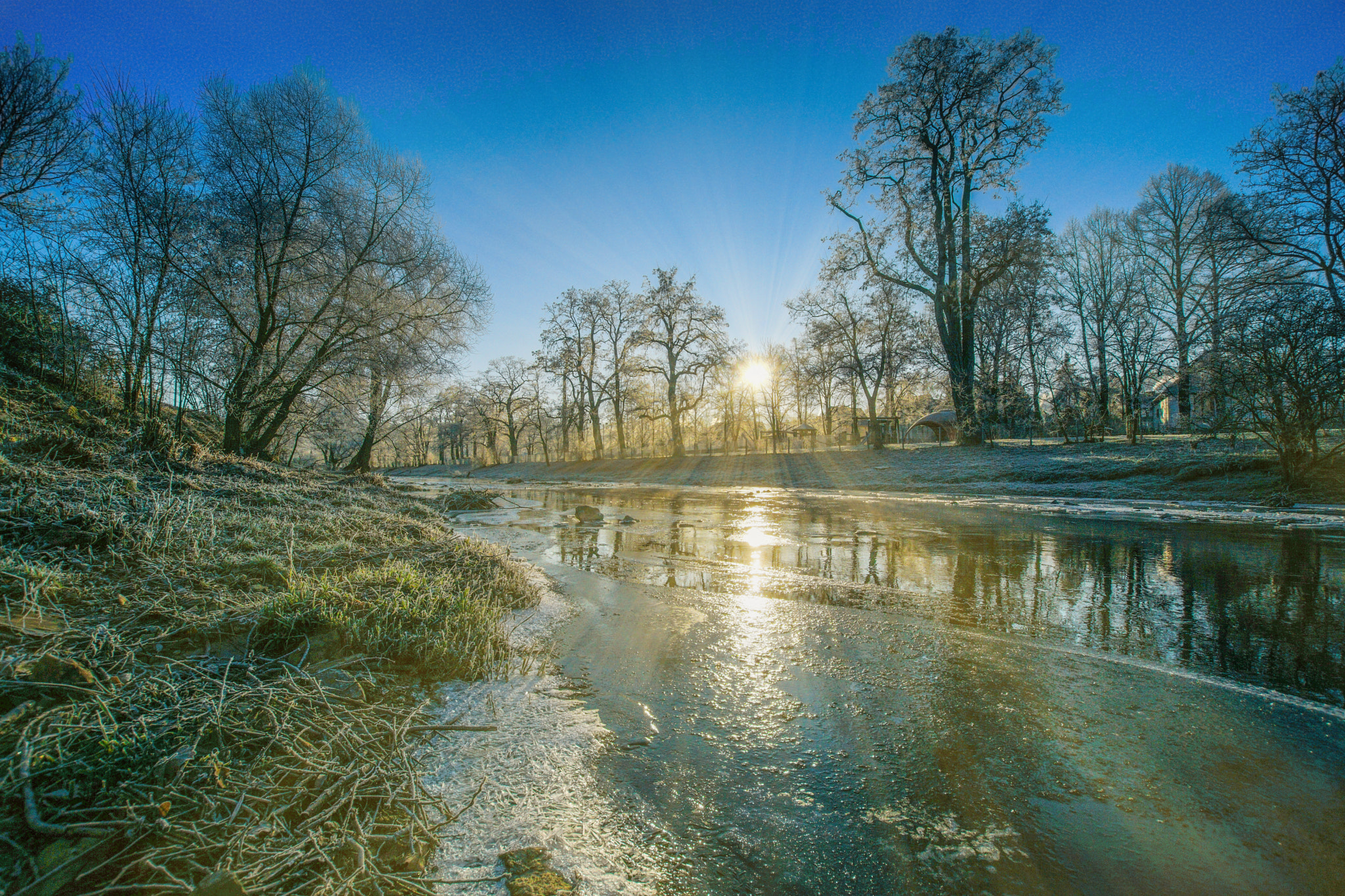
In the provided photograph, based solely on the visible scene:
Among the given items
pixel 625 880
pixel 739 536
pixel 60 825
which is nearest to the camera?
pixel 60 825

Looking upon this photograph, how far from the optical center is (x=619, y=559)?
23.4 feet

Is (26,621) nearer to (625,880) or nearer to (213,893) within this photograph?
(213,893)

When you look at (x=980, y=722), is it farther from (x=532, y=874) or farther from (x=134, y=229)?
(x=134, y=229)

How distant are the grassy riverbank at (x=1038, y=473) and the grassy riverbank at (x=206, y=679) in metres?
15.3

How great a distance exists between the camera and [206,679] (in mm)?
2432

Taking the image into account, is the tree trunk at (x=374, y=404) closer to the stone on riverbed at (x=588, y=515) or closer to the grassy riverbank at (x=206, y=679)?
the stone on riverbed at (x=588, y=515)

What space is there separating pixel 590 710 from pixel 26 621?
9.58 ft

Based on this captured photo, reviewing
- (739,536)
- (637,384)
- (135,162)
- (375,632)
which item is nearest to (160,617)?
(375,632)

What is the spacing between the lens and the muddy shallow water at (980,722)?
1834 millimetres

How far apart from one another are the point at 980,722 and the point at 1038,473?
16.5 metres

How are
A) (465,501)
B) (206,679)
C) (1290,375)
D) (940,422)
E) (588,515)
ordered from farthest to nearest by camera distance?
(940,422), (465,501), (588,515), (1290,375), (206,679)

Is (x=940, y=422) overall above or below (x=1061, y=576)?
above

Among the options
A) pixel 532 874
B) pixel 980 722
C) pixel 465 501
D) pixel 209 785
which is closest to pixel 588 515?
pixel 465 501

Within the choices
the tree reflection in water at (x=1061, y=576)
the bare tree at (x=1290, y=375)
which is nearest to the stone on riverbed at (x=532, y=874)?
the tree reflection in water at (x=1061, y=576)
